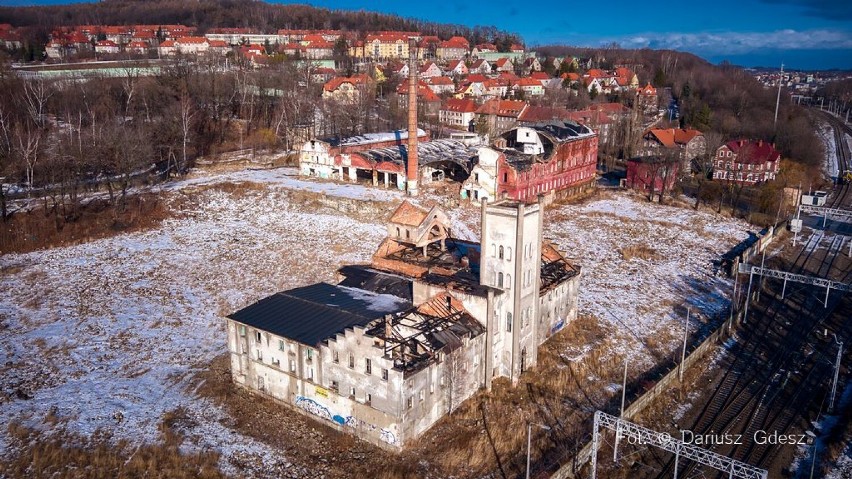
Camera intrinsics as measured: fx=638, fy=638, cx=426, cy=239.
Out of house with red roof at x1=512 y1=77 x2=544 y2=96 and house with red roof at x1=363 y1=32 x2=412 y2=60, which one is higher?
house with red roof at x1=363 y1=32 x2=412 y2=60

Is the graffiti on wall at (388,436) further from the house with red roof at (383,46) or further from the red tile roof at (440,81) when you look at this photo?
the house with red roof at (383,46)

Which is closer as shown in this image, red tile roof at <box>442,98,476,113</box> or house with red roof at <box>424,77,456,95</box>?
red tile roof at <box>442,98,476,113</box>

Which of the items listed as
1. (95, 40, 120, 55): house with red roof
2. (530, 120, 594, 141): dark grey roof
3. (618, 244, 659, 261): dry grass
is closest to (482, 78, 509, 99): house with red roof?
(530, 120, 594, 141): dark grey roof

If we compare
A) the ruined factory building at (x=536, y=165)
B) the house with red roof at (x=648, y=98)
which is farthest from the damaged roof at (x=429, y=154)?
the house with red roof at (x=648, y=98)

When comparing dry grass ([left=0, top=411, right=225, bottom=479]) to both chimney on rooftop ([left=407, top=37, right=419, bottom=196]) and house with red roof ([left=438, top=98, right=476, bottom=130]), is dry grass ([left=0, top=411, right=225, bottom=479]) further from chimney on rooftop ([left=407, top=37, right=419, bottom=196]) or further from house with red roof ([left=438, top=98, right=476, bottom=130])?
house with red roof ([left=438, top=98, right=476, bottom=130])

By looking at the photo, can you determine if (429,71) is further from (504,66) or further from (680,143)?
(680,143)

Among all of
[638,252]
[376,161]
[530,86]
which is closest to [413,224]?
[638,252]
